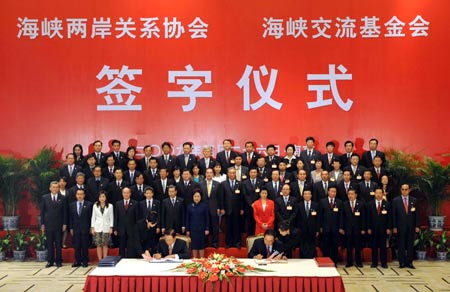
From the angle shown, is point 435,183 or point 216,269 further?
point 435,183

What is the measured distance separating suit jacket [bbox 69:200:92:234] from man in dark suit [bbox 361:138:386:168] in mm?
4229

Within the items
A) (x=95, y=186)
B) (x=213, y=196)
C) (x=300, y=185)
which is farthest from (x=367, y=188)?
(x=95, y=186)

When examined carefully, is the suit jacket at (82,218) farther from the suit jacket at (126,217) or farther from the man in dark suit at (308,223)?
the man in dark suit at (308,223)

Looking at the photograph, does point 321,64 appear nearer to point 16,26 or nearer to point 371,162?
point 371,162

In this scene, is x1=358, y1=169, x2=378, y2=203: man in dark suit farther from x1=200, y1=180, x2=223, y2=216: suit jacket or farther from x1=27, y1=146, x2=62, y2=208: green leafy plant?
x1=27, y1=146, x2=62, y2=208: green leafy plant

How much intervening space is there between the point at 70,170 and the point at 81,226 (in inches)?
41.4

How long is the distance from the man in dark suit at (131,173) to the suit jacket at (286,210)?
216 centimetres

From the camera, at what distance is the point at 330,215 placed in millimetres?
8500

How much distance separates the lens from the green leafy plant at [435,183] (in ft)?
30.9

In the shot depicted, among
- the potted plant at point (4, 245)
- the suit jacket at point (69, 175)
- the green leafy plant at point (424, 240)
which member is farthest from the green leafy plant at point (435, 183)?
the potted plant at point (4, 245)

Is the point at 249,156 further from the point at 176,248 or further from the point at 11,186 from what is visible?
the point at 11,186

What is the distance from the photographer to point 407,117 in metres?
10.4

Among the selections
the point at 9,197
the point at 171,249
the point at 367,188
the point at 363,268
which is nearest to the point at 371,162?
the point at 367,188

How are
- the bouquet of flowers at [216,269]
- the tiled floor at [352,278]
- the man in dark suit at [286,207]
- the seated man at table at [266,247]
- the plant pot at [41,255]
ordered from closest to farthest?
the bouquet of flowers at [216,269] < the seated man at table at [266,247] < the tiled floor at [352,278] < the man in dark suit at [286,207] < the plant pot at [41,255]
